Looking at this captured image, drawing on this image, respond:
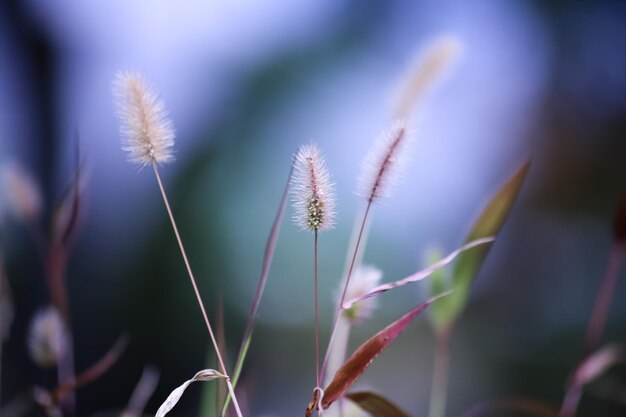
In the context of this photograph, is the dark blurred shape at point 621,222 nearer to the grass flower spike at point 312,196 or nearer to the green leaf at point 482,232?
the green leaf at point 482,232

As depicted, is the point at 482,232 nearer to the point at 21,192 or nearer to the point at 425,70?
the point at 425,70

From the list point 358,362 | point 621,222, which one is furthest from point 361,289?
point 621,222

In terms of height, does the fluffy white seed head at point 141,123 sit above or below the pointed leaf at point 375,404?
above

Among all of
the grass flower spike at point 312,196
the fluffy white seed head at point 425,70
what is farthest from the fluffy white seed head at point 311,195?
the fluffy white seed head at point 425,70

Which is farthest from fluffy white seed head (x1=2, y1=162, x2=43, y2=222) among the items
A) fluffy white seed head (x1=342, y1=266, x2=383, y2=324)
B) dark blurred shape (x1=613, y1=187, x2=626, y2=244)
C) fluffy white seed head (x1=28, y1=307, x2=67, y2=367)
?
dark blurred shape (x1=613, y1=187, x2=626, y2=244)

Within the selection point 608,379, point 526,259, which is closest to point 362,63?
point 526,259

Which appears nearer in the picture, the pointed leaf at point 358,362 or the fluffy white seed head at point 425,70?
the pointed leaf at point 358,362

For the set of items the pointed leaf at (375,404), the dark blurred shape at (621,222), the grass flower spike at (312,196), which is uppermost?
the grass flower spike at (312,196)
